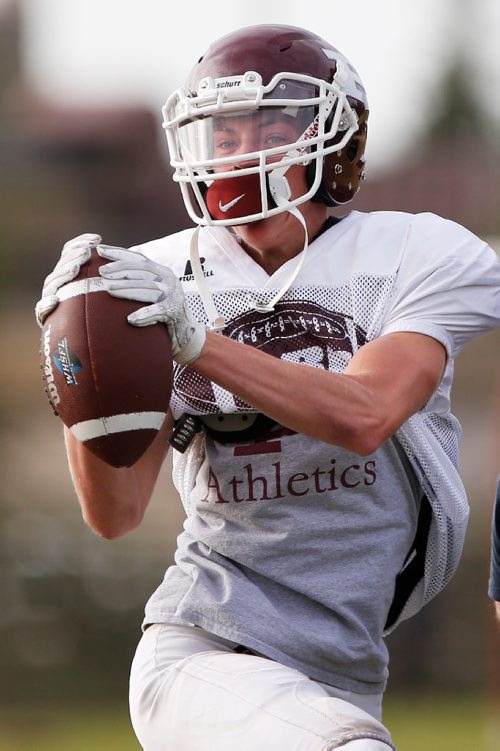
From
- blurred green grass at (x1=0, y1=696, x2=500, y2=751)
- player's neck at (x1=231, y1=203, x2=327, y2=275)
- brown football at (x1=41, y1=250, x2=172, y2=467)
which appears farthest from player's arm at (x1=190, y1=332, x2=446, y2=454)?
blurred green grass at (x1=0, y1=696, x2=500, y2=751)

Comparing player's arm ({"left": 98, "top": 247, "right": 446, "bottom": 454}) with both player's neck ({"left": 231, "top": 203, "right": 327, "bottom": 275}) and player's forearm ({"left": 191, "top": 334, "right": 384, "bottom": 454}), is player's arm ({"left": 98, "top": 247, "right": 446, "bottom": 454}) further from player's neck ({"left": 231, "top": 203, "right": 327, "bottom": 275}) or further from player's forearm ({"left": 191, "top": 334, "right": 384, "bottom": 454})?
player's neck ({"left": 231, "top": 203, "right": 327, "bottom": 275})

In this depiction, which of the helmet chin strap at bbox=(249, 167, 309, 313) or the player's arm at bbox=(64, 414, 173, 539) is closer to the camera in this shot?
the helmet chin strap at bbox=(249, 167, 309, 313)

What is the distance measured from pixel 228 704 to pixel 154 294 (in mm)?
825

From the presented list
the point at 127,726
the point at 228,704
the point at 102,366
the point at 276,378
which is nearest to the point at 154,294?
the point at 102,366

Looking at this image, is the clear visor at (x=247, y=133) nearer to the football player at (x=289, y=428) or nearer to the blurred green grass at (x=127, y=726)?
the football player at (x=289, y=428)

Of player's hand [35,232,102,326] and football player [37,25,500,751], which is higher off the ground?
player's hand [35,232,102,326]

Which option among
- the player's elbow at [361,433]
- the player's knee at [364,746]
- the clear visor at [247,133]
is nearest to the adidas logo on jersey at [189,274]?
the clear visor at [247,133]

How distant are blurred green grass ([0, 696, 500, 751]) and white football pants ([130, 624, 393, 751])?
17.5 ft

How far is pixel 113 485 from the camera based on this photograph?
11.0 ft

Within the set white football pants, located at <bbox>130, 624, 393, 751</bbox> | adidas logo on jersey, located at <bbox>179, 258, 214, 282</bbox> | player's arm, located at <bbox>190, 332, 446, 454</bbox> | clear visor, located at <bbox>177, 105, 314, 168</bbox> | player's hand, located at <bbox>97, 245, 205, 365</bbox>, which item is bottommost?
white football pants, located at <bbox>130, 624, 393, 751</bbox>

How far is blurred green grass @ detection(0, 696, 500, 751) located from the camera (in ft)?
28.5

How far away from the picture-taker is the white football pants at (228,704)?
9.08ft

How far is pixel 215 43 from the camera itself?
11.1ft

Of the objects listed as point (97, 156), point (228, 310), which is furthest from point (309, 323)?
point (97, 156)
